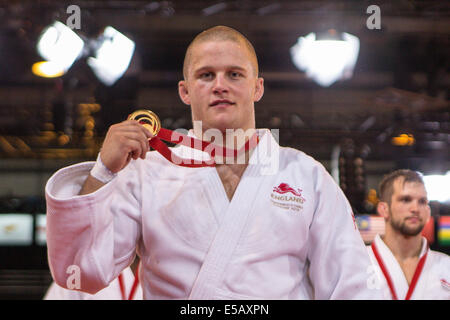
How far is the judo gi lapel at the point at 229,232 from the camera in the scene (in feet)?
4.26

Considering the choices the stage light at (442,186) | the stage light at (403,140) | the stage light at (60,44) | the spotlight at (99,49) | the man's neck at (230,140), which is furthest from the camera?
the stage light at (403,140)

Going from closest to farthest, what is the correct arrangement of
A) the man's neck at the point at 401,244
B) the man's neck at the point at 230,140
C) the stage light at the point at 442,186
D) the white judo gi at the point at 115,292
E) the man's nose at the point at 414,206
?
the man's neck at the point at 230,140 → the man's nose at the point at 414,206 → the man's neck at the point at 401,244 → the white judo gi at the point at 115,292 → the stage light at the point at 442,186

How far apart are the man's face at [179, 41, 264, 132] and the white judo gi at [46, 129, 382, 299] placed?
146 millimetres

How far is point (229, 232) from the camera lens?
133 centimetres

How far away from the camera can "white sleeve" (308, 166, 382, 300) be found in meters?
1.35

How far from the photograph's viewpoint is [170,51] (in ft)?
19.2

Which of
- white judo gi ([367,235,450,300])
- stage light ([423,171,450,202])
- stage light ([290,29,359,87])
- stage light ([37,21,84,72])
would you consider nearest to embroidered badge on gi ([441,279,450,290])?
white judo gi ([367,235,450,300])

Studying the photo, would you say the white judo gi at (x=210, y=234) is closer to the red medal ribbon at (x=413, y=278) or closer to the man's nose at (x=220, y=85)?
the man's nose at (x=220, y=85)

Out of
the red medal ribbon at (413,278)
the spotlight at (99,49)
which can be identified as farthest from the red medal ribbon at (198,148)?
the spotlight at (99,49)

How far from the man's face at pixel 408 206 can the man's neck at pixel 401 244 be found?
0.31 ft

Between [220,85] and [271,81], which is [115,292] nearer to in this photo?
[220,85]

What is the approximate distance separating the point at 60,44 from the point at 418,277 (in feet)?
9.72
